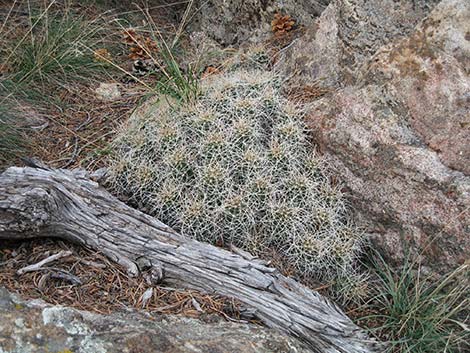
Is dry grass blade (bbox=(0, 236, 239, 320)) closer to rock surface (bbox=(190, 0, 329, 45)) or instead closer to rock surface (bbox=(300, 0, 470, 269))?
rock surface (bbox=(300, 0, 470, 269))

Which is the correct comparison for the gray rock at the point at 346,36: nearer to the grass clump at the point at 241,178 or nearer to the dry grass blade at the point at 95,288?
the grass clump at the point at 241,178

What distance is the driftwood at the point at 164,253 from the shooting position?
302 centimetres

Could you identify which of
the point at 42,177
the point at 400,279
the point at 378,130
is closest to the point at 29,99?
the point at 42,177

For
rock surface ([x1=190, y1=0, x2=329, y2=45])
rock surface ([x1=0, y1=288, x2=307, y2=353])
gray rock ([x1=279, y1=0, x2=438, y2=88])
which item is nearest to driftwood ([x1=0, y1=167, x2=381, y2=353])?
rock surface ([x1=0, y1=288, x2=307, y2=353])

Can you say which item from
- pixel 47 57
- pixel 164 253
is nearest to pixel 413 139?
pixel 164 253

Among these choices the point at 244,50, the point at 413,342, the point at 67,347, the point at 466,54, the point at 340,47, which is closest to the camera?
the point at 67,347

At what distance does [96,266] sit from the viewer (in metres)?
3.15

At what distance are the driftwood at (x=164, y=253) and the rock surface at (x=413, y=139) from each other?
55cm

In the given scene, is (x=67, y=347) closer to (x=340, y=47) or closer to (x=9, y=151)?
(x=9, y=151)

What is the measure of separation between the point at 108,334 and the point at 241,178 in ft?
3.93

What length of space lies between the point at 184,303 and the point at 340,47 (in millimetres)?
1851

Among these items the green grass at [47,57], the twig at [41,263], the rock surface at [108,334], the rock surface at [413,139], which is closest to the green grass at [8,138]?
the green grass at [47,57]

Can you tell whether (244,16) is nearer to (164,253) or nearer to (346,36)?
(346,36)

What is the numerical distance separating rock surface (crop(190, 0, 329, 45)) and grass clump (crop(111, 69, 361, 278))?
1.14 meters
